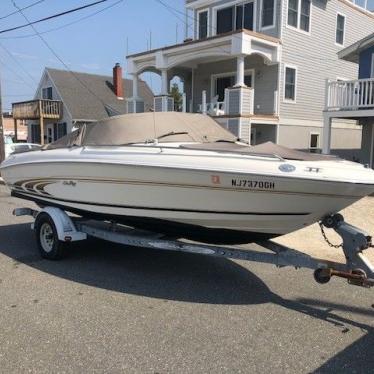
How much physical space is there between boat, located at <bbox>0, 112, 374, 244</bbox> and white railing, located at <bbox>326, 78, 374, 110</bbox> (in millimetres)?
10103

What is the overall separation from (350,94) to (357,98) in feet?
0.94

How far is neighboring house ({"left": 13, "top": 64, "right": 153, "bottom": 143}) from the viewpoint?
105ft

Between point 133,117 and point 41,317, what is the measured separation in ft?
9.37

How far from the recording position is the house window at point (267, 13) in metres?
19.9

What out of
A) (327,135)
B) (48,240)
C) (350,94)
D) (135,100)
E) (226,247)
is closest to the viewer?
(226,247)

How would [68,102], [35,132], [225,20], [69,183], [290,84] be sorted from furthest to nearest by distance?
1. [35,132]
2. [68,102]
3. [225,20]
4. [290,84]
5. [69,183]

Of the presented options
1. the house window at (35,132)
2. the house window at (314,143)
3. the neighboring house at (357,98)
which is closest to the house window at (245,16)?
the neighboring house at (357,98)

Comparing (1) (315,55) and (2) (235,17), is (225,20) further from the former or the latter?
Answer: (1) (315,55)

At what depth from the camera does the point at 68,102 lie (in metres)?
32.5

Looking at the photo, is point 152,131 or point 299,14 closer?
point 152,131

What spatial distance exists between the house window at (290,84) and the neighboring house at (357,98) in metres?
2.95

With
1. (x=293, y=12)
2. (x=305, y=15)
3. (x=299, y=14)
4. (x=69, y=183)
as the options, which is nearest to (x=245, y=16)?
(x=293, y=12)

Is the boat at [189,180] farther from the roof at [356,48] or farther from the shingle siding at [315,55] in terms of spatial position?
the shingle siding at [315,55]

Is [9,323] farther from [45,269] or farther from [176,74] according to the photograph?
[176,74]
